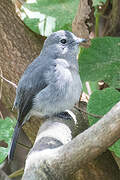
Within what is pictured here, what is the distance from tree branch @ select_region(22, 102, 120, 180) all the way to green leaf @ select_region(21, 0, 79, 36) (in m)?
1.31

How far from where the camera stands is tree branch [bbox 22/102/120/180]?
4.67 ft

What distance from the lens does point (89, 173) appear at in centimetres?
254

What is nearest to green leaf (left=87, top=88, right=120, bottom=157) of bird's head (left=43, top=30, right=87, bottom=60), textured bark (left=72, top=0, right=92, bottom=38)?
bird's head (left=43, top=30, right=87, bottom=60)

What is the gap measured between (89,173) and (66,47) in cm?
90

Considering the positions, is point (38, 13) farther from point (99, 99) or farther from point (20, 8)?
point (99, 99)

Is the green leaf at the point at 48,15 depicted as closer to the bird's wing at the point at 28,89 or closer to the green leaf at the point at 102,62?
the green leaf at the point at 102,62

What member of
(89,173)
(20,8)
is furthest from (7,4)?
(89,173)

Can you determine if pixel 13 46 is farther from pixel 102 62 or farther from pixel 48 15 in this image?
pixel 102 62

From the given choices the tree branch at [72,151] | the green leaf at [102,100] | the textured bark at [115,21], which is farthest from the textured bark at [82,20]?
the tree branch at [72,151]

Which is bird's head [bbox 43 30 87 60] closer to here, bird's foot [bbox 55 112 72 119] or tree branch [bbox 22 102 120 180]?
bird's foot [bbox 55 112 72 119]

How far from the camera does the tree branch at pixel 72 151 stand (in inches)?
56.1

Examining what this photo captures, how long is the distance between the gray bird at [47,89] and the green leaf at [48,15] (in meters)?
0.41

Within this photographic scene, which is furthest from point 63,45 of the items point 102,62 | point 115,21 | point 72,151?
point 72,151

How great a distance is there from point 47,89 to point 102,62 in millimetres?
531
